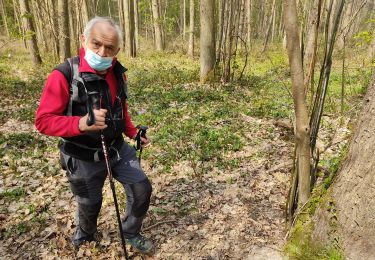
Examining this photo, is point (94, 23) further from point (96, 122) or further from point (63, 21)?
point (63, 21)

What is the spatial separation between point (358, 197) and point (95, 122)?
2.15 m

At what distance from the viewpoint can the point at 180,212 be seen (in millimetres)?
4551

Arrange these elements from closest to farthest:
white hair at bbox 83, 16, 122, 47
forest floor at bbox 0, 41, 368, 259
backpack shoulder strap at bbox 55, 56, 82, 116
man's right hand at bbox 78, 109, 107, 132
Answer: man's right hand at bbox 78, 109, 107, 132
backpack shoulder strap at bbox 55, 56, 82, 116
white hair at bbox 83, 16, 122, 47
forest floor at bbox 0, 41, 368, 259

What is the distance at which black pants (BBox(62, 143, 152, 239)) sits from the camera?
3.18 meters

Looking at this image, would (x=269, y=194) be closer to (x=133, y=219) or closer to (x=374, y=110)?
(x=133, y=219)

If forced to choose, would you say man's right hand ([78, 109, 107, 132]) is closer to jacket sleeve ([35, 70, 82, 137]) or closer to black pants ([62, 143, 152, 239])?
jacket sleeve ([35, 70, 82, 137])

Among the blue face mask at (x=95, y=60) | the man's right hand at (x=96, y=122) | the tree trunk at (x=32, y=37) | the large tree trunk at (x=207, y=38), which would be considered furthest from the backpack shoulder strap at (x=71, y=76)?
the tree trunk at (x=32, y=37)

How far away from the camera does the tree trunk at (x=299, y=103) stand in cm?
241

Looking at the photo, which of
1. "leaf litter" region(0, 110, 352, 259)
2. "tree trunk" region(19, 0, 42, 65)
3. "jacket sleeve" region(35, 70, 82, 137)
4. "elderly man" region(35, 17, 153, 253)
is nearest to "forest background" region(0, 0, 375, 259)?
"leaf litter" region(0, 110, 352, 259)

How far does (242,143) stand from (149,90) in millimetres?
5338

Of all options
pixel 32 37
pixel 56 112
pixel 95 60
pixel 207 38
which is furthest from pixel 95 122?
pixel 32 37

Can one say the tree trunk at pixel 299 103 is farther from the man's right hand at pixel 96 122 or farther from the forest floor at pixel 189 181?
the man's right hand at pixel 96 122

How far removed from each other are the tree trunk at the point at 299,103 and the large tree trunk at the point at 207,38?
8501 mm

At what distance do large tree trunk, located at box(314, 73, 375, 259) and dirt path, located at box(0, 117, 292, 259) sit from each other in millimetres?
1186
